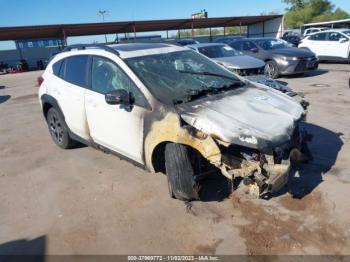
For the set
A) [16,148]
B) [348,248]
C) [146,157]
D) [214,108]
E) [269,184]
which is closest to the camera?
[348,248]

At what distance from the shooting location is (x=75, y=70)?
16.8 ft

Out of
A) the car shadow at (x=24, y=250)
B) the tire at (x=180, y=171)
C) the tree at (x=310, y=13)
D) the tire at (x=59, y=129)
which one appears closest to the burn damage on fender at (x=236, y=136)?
the tire at (x=180, y=171)

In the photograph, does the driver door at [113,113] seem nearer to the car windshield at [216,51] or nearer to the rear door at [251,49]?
the car windshield at [216,51]

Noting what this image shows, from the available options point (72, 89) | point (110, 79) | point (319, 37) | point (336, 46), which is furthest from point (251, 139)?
point (319, 37)

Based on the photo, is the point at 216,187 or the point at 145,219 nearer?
the point at 145,219

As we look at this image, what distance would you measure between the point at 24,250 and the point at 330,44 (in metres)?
16.5

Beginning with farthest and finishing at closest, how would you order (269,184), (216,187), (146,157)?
1. (216,187)
2. (146,157)
3. (269,184)

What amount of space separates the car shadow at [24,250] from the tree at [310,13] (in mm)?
81389

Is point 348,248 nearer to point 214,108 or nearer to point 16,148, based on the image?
point 214,108

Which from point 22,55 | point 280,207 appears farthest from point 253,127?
point 22,55

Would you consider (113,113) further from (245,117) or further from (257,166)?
(257,166)

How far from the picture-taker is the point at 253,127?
11.2ft

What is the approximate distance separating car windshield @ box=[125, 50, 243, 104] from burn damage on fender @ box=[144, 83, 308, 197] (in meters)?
0.25

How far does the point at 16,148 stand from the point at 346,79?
10.8 metres
